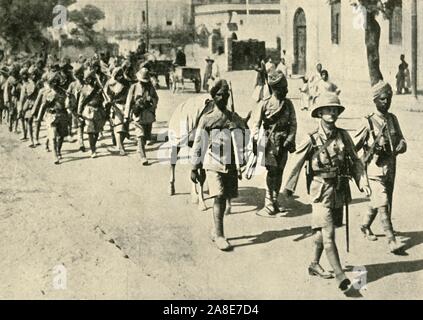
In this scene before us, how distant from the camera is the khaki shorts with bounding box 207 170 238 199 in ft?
26.5

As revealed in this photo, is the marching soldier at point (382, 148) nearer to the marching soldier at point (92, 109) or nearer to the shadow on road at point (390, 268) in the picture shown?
the shadow on road at point (390, 268)

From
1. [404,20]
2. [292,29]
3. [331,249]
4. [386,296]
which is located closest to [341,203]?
[331,249]

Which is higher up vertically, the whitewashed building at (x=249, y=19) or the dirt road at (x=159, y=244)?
the whitewashed building at (x=249, y=19)

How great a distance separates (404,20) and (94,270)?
2205 cm

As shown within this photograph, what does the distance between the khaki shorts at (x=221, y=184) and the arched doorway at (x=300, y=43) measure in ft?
95.6

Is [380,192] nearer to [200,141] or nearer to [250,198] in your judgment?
[200,141]

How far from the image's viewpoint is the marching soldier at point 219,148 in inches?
319

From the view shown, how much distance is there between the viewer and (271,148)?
378 inches

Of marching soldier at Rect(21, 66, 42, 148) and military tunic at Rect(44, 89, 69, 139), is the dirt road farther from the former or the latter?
marching soldier at Rect(21, 66, 42, 148)

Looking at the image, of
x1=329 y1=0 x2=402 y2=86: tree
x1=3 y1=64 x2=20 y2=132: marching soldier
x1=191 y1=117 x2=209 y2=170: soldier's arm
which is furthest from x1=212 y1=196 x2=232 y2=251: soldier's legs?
x1=329 y1=0 x2=402 y2=86: tree

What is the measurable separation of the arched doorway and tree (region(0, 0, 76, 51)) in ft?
73.5

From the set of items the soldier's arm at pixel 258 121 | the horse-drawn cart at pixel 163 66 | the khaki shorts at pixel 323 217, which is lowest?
the khaki shorts at pixel 323 217

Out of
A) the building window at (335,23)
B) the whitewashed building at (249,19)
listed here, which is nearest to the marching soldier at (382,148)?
the building window at (335,23)

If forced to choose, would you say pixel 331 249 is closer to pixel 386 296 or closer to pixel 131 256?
pixel 386 296
